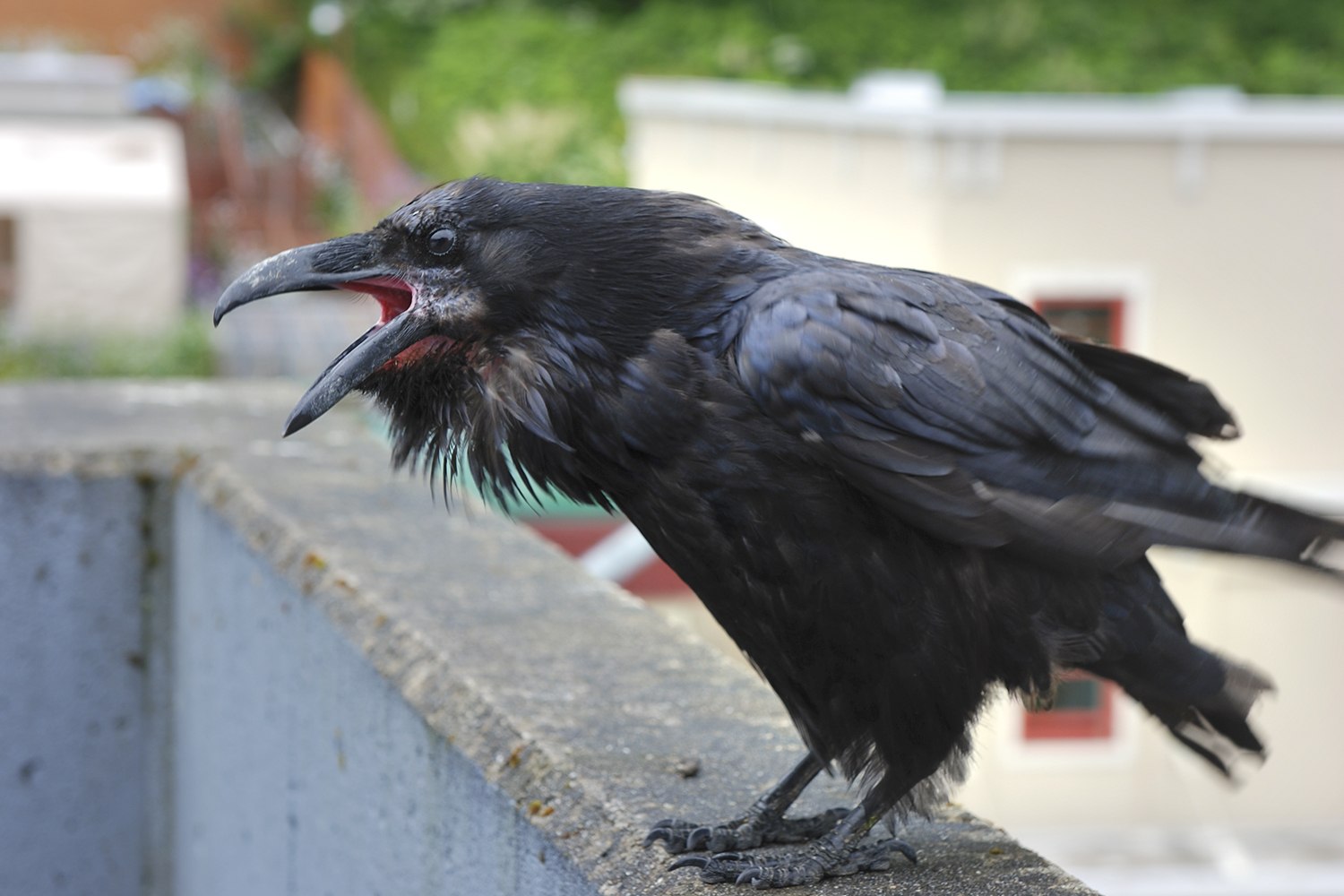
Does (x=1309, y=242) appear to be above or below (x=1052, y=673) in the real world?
below

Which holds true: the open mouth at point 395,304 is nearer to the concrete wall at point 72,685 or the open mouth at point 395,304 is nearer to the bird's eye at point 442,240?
the bird's eye at point 442,240

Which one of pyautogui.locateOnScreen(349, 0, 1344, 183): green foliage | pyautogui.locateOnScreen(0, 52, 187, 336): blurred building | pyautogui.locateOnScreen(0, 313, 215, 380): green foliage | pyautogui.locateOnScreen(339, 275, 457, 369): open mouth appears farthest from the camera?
pyautogui.locateOnScreen(349, 0, 1344, 183): green foliage

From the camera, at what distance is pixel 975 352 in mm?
2338

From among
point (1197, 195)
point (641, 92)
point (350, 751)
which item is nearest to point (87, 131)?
point (641, 92)

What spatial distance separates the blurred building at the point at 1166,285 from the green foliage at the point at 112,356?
485cm

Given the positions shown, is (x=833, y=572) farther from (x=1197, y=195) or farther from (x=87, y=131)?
(x=87, y=131)

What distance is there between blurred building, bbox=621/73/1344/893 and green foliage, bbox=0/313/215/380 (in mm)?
4848

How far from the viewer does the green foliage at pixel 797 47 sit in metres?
22.3

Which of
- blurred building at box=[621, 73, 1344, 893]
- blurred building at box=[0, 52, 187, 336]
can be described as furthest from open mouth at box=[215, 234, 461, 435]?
blurred building at box=[0, 52, 187, 336]

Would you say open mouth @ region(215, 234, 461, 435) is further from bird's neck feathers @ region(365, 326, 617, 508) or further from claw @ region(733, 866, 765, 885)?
claw @ region(733, 866, 765, 885)

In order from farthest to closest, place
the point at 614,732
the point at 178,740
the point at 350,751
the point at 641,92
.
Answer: the point at 641,92
the point at 178,740
the point at 350,751
the point at 614,732

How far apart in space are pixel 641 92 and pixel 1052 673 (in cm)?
1374

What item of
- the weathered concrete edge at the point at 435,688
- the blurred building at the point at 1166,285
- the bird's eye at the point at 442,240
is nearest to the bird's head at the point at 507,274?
the bird's eye at the point at 442,240

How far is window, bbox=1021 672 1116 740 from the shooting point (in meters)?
13.1
